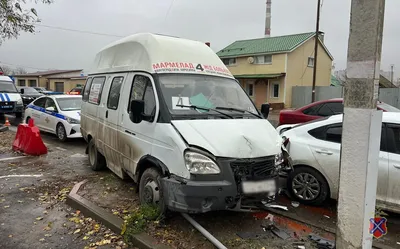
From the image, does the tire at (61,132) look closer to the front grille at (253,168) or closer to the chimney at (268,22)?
the front grille at (253,168)

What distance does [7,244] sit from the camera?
3.97m

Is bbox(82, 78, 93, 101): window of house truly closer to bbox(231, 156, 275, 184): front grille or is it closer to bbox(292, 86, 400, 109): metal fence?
bbox(231, 156, 275, 184): front grille

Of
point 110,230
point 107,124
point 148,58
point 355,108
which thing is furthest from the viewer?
point 107,124

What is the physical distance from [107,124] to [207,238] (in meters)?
3.14

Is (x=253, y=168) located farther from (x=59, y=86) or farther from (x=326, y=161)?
(x=59, y=86)

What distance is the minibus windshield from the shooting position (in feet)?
14.8

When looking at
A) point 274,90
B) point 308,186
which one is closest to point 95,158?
point 308,186

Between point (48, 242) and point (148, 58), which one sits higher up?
point (148, 58)

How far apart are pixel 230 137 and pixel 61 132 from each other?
28.3 feet

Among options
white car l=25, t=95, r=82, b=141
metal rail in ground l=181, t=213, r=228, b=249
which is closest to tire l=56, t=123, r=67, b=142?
white car l=25, t=95, r=82, b=141

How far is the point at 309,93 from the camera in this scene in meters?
27.4

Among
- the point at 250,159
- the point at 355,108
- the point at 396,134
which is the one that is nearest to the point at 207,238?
the point at 250,159

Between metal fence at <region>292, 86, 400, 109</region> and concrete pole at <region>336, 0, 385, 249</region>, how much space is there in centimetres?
2103

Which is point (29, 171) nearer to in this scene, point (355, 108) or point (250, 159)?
point (250, 159)
